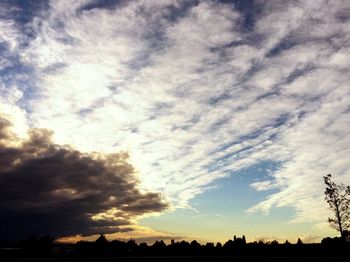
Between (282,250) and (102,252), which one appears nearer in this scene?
(282,250)

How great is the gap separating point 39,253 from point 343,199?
50459mm

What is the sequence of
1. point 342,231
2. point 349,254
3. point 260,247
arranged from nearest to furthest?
point 349,254 < point 260,247 < point 342,231

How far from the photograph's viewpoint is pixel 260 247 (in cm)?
3972

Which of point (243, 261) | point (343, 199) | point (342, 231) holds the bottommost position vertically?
point (243, 261)

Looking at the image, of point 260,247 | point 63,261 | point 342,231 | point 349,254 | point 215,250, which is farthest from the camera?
point 342,231

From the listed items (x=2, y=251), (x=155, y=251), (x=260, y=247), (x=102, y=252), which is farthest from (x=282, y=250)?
(x=2, y=251)

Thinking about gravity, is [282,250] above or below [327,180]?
below

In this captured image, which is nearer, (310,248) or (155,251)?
(310,248)

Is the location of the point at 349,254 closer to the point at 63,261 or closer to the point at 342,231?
the point at 63,261

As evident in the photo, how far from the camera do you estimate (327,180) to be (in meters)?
68.3

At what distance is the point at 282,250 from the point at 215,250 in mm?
7602

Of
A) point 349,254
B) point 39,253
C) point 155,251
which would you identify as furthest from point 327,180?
point 39,253

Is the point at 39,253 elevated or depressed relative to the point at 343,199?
depressed

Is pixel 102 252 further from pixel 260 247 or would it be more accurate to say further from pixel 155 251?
pixel 260 247
